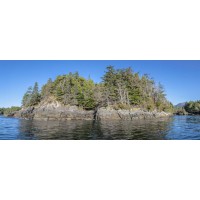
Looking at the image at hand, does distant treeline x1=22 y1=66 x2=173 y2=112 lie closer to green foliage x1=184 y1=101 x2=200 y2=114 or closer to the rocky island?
the rocky island


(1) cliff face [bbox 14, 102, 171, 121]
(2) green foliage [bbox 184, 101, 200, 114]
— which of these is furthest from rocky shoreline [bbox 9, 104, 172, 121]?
(2) green foliage [bbox 184, 101, 200, 114]

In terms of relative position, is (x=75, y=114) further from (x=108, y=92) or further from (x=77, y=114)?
(x=108, y=92)

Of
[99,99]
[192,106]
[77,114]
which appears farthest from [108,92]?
[192,106]

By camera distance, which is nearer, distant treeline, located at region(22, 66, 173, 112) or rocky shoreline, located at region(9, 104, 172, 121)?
distant treeline, located at region(22, 66, 173, 112)

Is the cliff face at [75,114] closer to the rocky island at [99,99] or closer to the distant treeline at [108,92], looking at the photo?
the rocky island at [99,99]

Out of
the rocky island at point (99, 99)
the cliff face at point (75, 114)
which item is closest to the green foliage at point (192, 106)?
the rocky island at point (99, 99)

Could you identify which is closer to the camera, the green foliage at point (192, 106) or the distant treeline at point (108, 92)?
the distant treeline at point (108, 92)
